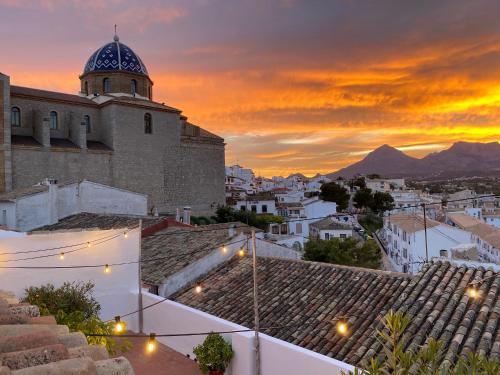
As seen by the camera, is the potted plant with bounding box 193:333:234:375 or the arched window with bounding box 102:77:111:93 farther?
the arched window with bounding box 102:77:111:93

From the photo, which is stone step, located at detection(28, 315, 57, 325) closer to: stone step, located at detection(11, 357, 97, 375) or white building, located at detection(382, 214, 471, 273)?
stone step, located at detection(11, 357, 97, 375)

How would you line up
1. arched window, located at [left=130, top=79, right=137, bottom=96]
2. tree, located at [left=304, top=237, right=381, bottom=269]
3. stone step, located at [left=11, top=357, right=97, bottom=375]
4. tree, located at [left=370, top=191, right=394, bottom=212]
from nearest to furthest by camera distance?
stone step, located at [left=11, top=357, right=97, bottom=375]
tree, located at [left=304, top=237, right=381, bottom=269]
arched window, located at [left=130, top=79, right=137, bottom=96]
tree, located at [left=370, top=191, right=394, bottom=212]

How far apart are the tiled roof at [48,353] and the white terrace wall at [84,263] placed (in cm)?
659

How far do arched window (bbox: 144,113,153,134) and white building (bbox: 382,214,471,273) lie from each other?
19.4m

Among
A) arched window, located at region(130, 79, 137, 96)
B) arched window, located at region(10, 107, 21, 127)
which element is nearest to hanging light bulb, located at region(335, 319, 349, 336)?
arched window, located at region(10, 107, 21, 127)

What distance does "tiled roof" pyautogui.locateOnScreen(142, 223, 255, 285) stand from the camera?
10242mm

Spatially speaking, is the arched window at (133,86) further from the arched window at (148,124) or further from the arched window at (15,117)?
the arched window at (15,117)

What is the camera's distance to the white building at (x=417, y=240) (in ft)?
73.2

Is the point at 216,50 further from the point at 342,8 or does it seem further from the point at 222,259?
the point at 222,259

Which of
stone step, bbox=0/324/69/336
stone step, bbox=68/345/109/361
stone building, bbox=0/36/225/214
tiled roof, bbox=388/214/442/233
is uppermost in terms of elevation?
stone building, bbox=0/36/225/214

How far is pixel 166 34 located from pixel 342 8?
797 centimetres

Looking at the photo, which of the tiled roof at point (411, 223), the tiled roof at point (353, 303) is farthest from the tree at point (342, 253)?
the tiled roof at point (353, 303)

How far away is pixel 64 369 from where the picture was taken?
180 cm

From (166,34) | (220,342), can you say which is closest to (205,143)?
(166,34)
